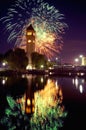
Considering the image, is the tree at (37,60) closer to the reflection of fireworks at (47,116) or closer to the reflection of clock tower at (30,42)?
the reflection of clock tower at (30,42)

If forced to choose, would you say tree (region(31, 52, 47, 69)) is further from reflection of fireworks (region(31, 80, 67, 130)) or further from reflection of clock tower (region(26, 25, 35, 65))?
reflection of fireworks (region(31, 80, 67, 130))

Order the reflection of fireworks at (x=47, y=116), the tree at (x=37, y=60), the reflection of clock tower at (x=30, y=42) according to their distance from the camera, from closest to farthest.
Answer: the reflection of fireworks at (x=47, y=116) → the tree at (x=37, y=60) → the reflection of clock tower at (x=30, y=42)

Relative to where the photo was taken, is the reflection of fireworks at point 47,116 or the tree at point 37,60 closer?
the reflection of fireworks at point 47,116

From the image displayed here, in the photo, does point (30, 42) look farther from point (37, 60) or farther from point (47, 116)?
point (47, 116)

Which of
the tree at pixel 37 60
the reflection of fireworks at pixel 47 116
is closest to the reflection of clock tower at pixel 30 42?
the tree at pixel 37 60

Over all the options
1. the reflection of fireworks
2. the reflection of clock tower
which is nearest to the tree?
the reflection of clock tower

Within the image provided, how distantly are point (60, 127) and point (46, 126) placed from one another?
86 centimetres

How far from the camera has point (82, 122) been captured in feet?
61.5

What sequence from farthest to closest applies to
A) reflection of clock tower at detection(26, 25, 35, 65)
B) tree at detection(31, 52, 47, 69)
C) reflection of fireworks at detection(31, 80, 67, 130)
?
reflection of clock tower at detection(26, 25, 35, 65)
tree at detection(31, 52, 47, 69)
reflection of fireworks at detection(31, 80, 67, 130)

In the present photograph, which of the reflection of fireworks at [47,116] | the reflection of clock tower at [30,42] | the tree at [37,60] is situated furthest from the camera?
the reflection of clock tower at [30,42]

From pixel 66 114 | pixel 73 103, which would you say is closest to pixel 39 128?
pixel 66 114

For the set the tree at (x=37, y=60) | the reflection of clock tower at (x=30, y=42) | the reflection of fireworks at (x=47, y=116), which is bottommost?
the reflection of fireworks at (x=47, y=116)

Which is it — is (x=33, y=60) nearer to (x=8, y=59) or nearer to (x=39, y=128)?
(x=8, y=59)

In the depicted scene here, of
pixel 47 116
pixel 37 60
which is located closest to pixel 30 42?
pixel 37 60
